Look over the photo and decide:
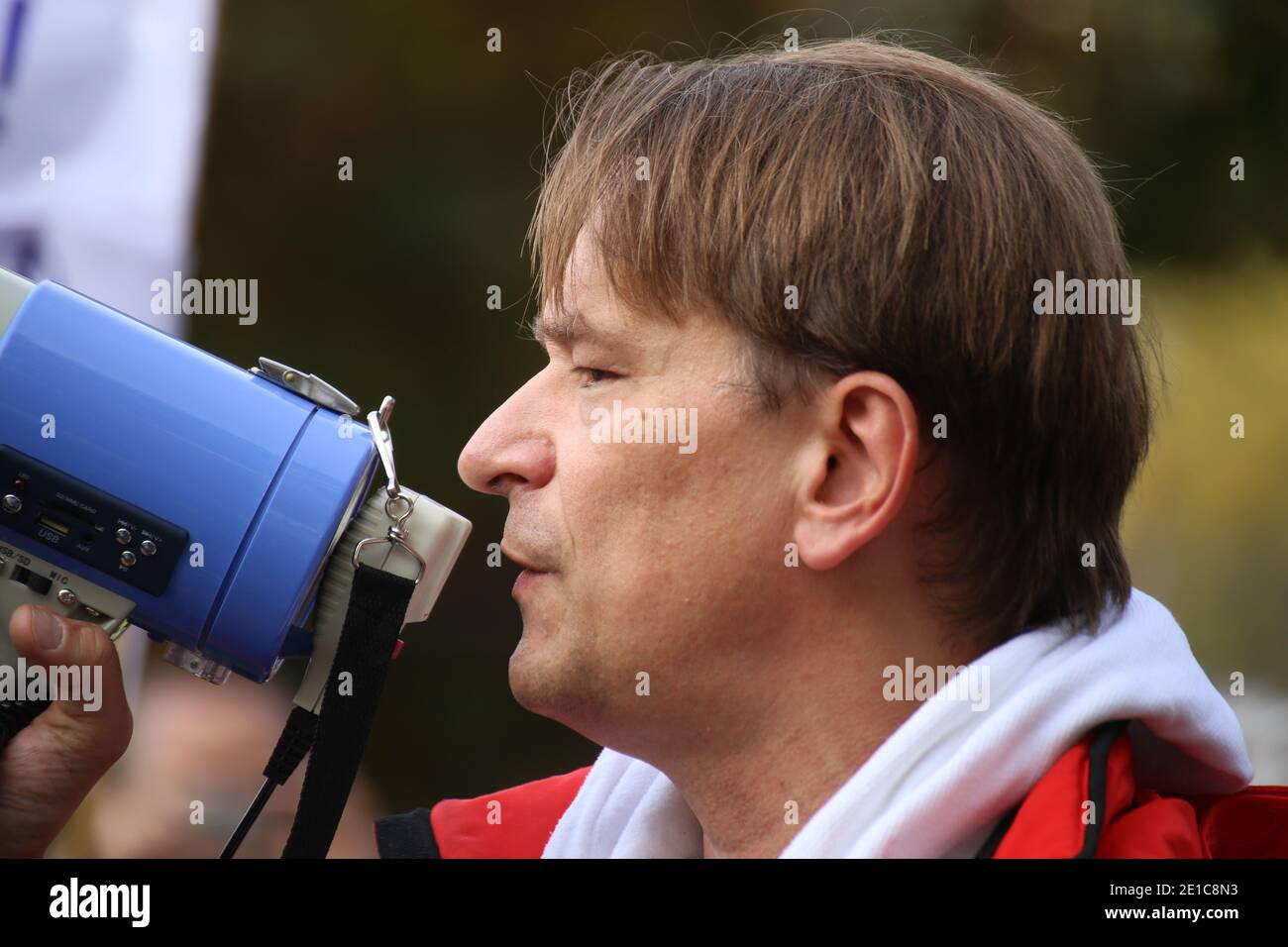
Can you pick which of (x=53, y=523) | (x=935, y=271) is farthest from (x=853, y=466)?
(x=53, y=523)

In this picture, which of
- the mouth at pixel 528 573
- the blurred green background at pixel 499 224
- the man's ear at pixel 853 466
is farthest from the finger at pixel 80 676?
the blurred green background at pixel 499 224

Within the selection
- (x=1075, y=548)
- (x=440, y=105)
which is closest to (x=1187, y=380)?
(x=440, y=105)

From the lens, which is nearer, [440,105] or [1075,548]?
[1075,548]

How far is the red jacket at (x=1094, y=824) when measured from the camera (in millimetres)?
1630

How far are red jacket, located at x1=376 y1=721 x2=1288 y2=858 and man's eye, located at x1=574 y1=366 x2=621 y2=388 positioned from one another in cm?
76

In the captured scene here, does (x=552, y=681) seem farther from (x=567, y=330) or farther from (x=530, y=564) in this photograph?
(x=567, y=330)

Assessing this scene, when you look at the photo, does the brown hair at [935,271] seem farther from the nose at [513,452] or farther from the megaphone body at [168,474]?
the megaphone body at [168,474]

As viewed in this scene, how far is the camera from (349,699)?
1939mm

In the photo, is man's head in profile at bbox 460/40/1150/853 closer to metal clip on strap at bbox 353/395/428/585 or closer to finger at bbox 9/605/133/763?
metal clip on strap at bbox 353/395/428/585

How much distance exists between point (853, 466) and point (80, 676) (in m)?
1.11
